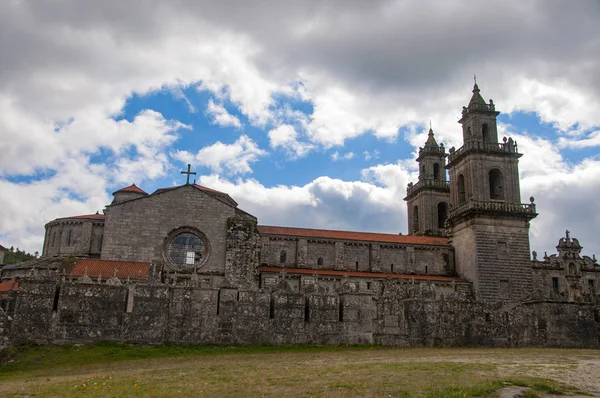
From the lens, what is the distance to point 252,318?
2639 cm

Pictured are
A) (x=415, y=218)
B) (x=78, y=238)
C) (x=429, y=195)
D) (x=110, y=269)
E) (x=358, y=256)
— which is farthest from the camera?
(x=415, y=218)

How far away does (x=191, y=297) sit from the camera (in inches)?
1030

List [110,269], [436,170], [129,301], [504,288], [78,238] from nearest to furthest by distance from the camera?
1. [129,301]
2. [110,269]
3. [78,238]
4. [504,288]
5. [436,170]

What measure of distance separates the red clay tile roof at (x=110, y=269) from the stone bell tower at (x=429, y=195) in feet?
115

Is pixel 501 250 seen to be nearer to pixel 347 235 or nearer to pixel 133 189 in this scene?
pixel 347 235

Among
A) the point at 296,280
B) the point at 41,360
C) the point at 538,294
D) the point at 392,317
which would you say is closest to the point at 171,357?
the point at 41,360

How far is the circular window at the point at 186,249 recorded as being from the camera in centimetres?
4153

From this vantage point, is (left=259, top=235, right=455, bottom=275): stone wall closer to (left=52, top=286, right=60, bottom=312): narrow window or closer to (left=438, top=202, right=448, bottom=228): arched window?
(left=438, top=202, right=448, bottom=228): arched window

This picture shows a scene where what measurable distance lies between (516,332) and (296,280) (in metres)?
20.5

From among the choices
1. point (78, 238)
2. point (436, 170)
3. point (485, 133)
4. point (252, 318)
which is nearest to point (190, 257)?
point (78, 238)

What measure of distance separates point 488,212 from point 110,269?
1262 inches

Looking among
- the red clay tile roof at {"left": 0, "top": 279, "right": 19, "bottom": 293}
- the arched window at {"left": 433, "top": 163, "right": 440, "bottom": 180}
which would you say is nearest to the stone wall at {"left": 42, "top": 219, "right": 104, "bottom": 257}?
the red clay tile roof at {"left": 0, "top": 279, "right": 19, "bottom": 293}

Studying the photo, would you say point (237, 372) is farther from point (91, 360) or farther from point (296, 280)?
point (296, 280)

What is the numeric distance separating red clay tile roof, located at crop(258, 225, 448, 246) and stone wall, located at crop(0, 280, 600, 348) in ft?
72.4
